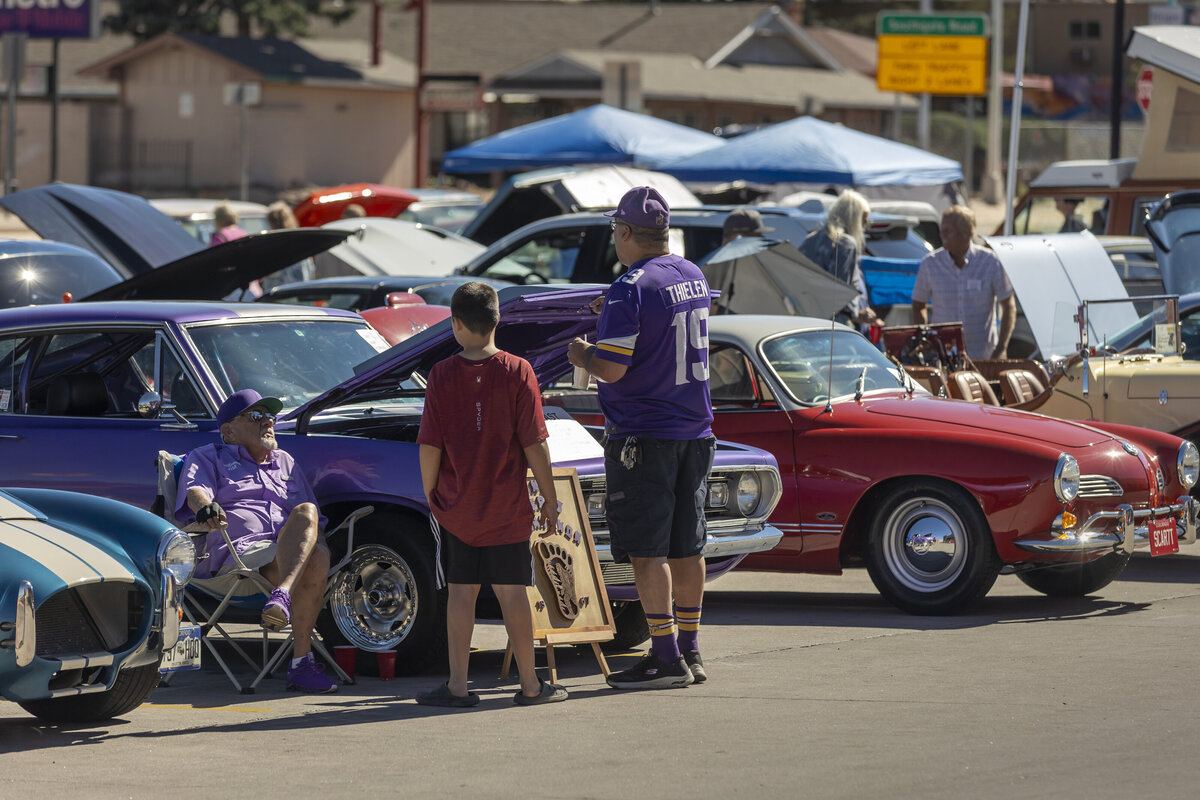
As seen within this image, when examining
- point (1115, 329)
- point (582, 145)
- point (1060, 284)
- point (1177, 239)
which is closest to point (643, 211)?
point (1115, 329)

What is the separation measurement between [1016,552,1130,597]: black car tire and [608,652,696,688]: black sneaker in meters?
3.16

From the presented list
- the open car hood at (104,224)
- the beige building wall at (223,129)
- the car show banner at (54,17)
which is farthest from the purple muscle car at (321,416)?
the beige building wall at (223,129)

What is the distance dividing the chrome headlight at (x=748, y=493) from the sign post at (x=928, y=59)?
38.8 meters

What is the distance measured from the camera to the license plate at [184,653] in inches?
269

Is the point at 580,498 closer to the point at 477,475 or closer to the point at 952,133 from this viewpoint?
the point at 477,475

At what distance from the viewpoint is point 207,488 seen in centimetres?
772

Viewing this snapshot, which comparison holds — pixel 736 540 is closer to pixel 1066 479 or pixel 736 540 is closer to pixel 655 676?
pixel 655 676

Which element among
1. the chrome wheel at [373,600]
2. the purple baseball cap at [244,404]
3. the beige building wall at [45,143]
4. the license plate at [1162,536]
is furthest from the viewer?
the beige building wall at [45,143]

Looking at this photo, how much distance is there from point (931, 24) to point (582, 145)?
70.8ft

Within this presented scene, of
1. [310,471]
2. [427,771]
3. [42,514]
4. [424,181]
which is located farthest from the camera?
[424,181]

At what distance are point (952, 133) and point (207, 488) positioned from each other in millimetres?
65390

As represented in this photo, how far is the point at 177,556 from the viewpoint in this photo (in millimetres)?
6945

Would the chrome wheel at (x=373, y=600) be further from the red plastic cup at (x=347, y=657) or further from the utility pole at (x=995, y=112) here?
the utility pole at (x=995, y=112)

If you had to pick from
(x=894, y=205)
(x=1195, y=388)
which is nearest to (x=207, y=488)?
(x=1195, y=388)
